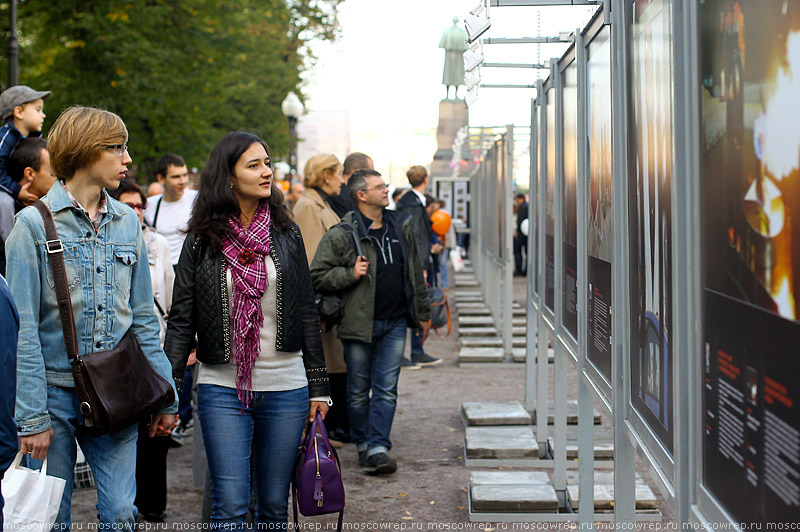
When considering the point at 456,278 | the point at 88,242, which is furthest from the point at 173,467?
the point at 456,278

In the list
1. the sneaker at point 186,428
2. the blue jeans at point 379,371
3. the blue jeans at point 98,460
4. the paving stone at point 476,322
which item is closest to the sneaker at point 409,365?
the paving stone at point 476,322

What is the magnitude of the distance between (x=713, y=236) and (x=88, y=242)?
2.27m

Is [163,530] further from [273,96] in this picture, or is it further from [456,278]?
[273,96]

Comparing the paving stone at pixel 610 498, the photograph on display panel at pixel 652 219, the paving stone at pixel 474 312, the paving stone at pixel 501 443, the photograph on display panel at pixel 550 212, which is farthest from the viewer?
the paving stone at pixel 474 312

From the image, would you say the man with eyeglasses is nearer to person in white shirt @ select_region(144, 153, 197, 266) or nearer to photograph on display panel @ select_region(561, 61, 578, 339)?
person in white shirt @ select_region(144, 153, 197, 266)

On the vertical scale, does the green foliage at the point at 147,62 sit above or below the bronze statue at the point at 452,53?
below

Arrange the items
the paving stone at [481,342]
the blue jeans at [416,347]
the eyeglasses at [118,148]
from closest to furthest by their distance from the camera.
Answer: the eyeglasses at [118,148] < the blue jeans at [416,347] < the paving stone at [481,342]

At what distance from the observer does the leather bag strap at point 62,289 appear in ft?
11.3

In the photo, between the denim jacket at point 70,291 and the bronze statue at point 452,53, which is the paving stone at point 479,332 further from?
the bronze statue at point 452,53

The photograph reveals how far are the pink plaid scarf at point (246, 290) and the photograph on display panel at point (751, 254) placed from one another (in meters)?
2.18

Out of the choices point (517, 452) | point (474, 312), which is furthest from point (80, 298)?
point (474, 312)

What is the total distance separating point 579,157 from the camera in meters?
4.40

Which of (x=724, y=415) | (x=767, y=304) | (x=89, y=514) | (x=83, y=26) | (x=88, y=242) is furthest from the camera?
(x=83, y=26)

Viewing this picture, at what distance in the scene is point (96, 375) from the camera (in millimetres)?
3447
